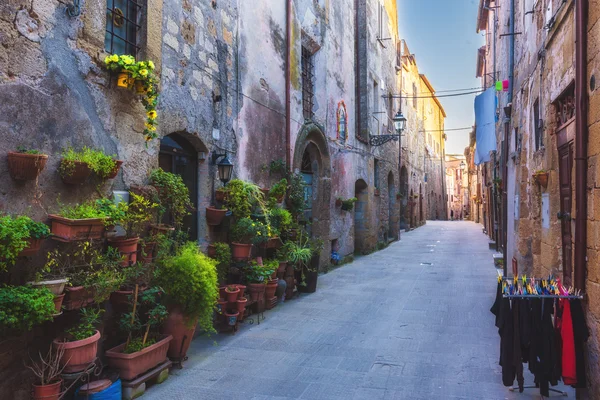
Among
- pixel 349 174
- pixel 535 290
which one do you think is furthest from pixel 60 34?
pixel 349 174

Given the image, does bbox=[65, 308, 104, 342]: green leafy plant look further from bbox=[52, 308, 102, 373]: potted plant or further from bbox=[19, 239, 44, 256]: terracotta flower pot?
bbox=[19, 239, 44, 256]: terracotta flower pot

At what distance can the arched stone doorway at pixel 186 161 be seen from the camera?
18.4 feet

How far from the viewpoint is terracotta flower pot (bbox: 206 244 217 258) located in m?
6.27

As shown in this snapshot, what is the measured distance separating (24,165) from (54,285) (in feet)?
3.03

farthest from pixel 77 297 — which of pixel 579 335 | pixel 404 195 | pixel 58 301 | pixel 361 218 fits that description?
pixel 404 195

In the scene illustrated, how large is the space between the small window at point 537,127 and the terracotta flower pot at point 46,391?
608cm

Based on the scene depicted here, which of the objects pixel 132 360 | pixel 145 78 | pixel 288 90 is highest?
pixel 288 90

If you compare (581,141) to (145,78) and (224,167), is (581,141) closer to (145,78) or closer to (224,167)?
(145,78)

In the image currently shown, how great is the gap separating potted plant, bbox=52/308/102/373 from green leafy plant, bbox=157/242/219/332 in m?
0.97

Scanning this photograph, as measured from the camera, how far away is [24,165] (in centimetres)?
330

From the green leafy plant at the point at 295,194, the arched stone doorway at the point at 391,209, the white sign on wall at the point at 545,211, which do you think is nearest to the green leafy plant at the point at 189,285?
the white sign on wall at the point at 545,211

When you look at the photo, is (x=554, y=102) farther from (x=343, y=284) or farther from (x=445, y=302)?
(x=343, y=284)

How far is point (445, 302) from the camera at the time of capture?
7.59 m

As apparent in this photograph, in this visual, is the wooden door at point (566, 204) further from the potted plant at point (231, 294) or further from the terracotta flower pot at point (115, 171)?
the terracotta flower pot at point (115, 171)
